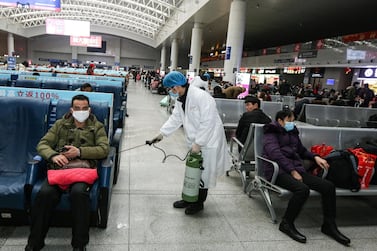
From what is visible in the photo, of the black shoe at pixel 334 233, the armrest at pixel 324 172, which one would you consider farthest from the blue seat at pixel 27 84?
the black shoe at pixel 334 233

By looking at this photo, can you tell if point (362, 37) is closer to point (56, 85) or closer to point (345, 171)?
point (345, 171)

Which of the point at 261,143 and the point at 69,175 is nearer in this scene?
the point at 69,175

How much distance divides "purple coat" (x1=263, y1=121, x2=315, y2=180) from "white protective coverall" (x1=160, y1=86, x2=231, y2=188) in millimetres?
499

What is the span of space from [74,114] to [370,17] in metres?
20.8

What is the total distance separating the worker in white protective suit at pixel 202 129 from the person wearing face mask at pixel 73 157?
96 cm

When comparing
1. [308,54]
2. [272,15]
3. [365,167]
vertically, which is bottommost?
[365,167]

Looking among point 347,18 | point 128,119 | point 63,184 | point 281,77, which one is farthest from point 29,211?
point 281,77

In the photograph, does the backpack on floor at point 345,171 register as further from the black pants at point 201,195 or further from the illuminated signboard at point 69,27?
the illuminated signboard at point 69,27

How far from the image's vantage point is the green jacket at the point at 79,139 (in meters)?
2.71

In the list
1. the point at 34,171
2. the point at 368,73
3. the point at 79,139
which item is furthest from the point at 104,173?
the point at 368,73

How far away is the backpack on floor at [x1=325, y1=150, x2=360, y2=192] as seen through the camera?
3211 millimetres

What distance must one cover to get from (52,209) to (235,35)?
11.7m

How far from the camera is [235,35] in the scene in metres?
12.6

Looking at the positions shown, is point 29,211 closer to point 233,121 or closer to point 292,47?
point 233,121
